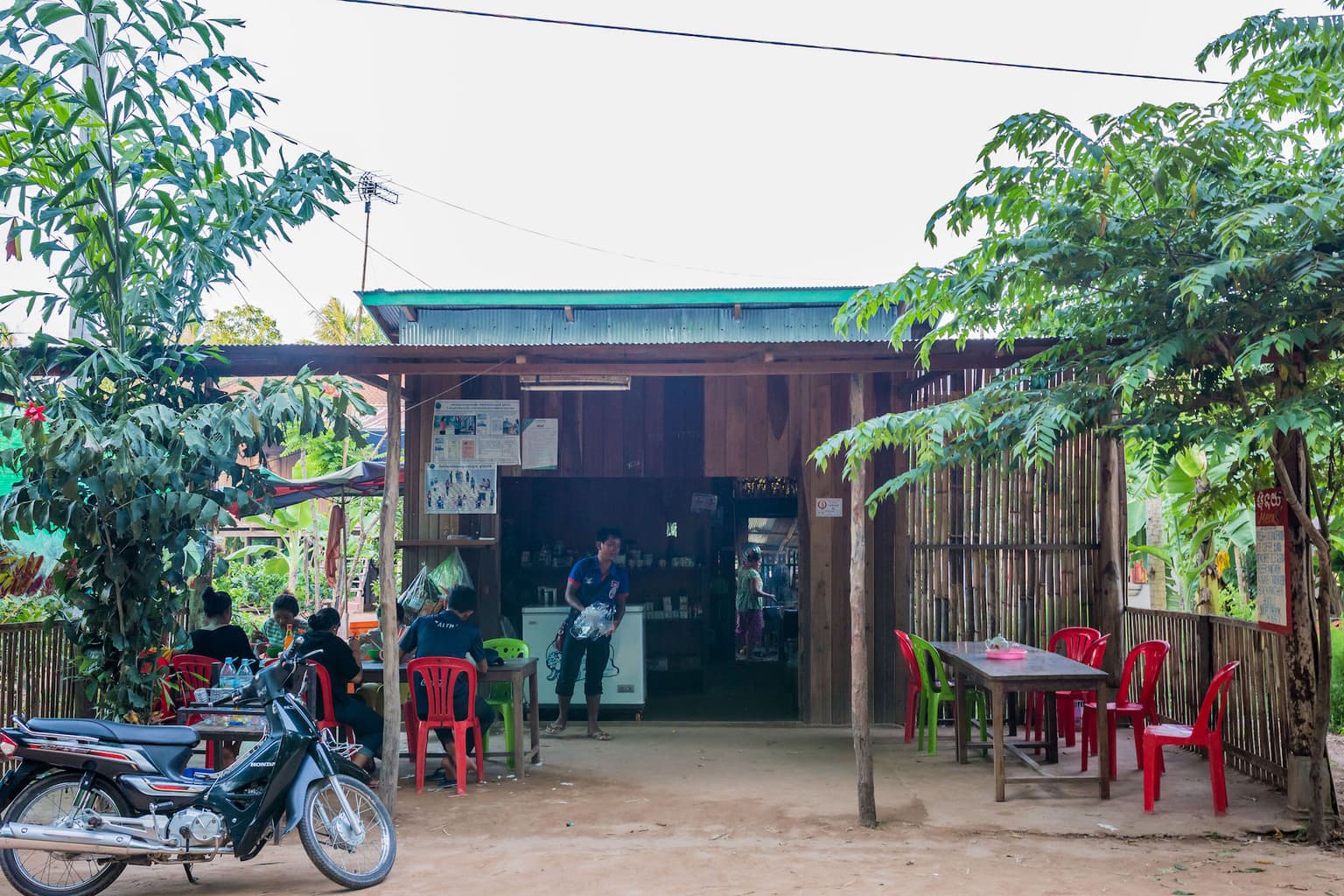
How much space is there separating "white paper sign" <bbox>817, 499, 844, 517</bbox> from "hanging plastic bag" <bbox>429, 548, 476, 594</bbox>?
2910 mm

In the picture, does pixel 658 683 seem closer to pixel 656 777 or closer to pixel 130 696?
pixel 656 777

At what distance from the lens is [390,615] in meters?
6.53

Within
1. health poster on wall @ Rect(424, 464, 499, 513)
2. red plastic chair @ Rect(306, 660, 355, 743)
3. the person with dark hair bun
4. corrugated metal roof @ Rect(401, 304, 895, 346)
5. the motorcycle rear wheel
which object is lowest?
the motorcycle rear wheel

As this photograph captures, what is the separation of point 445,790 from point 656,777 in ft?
4.46

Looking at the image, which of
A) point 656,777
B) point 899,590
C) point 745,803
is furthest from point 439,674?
point 899,590

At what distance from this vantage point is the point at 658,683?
11641mm

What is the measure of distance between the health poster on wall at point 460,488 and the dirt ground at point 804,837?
2.08 meters

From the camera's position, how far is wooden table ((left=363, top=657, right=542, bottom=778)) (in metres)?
7.32

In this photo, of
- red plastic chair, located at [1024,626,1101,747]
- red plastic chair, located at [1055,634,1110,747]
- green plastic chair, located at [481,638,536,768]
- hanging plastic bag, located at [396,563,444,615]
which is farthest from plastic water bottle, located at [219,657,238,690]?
red plastic chair, located at [1055,634,1110,747]

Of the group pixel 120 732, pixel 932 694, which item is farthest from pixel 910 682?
pixel 120 732

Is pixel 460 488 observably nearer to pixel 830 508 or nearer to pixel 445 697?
pixel 445 697

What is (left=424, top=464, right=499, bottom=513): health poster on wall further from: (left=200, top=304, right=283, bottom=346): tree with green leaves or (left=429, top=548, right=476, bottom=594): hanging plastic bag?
(left=200, top=304, right=283, bottom=346): tree with green leaves

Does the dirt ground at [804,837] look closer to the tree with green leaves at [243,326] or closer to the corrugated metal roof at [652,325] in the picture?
the corrugated metal roof at [652,325]

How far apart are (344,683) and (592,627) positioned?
2307mm
